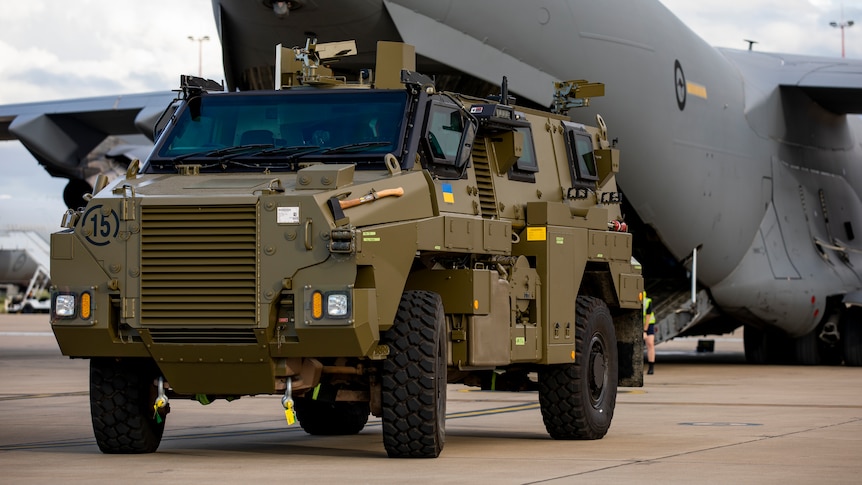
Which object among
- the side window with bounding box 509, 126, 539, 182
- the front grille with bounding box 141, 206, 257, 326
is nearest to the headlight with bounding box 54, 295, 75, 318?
the front grille with bounding box 141, 206, 257, 326

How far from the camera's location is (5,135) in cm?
3291

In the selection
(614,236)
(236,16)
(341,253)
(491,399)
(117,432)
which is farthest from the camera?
(236,16)

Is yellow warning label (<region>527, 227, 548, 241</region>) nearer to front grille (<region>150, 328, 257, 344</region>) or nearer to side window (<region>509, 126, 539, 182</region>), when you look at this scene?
side window (<region>509, 126, 539, 182</region>)

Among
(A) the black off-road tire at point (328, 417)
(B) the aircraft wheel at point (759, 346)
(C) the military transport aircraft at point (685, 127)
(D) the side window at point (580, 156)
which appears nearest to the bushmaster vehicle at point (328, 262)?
(D) the side window at point (580, 156)

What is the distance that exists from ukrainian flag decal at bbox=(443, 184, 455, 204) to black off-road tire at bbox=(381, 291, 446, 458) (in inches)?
39.2

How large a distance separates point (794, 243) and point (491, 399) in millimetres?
11572

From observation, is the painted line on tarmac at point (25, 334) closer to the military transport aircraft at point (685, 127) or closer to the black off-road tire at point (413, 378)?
the military transport aircraft at point (685, 127)

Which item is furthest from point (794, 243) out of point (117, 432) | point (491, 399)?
point (117, 432)

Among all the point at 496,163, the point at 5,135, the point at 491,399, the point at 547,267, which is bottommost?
the point at 491,399

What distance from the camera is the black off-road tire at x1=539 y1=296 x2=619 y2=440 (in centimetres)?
1208

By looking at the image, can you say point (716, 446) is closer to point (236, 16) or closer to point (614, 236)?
point (614, 236)

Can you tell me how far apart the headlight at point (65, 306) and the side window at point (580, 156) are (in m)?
5.02

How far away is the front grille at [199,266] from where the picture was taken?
31.2ft

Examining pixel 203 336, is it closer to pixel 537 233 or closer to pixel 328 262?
pixel 328 262
